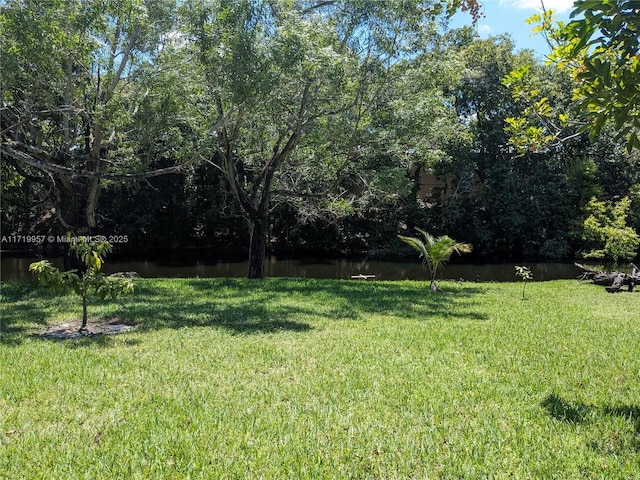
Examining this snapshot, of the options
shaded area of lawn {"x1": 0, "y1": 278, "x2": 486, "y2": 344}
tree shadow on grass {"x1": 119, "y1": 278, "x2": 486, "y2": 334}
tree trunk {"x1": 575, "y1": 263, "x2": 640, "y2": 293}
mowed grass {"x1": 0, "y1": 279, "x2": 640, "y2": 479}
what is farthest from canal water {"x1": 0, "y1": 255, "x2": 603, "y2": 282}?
mowed grass {"x1": 0, "y1": 279, "x2": 640, "y2": 479}

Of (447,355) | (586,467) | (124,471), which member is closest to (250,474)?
(124,471)

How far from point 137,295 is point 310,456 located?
8.09 metres

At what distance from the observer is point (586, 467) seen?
306cm

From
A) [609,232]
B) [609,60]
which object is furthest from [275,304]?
[609,232]

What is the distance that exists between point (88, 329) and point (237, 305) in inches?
111

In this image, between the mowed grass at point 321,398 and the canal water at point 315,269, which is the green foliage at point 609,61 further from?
the canal water at point 315,269

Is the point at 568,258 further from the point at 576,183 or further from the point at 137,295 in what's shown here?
the point at 137,295

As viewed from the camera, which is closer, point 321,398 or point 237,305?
point 321,398

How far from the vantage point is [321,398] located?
4195 millimetres

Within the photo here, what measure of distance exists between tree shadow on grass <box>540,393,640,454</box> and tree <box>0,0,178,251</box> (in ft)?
27.7

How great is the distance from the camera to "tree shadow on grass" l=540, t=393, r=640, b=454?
3.35 metres

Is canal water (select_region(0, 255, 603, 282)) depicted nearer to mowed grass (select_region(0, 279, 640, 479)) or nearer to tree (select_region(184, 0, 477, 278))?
tree (select_region(184, 0, 477, 278))

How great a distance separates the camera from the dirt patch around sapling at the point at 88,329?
669cm

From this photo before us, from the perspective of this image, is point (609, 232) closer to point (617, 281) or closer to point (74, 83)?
point (617, 281)
